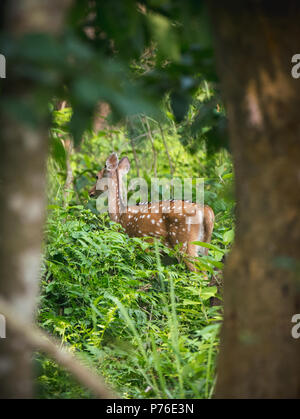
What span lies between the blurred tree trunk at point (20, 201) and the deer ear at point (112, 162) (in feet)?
18.9

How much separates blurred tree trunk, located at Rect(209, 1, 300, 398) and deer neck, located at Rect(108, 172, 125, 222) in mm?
5033

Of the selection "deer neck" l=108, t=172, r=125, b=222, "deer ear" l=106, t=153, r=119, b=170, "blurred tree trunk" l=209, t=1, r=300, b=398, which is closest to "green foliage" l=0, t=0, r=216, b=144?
"blurred tree trunk" l=209, t=1, r=300, b=398

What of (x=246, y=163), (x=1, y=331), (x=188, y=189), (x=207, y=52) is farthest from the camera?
(x=188, y=189)

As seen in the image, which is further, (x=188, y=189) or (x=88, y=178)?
(x=88, y=178)

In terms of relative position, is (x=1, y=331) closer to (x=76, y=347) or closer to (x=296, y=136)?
(x=296, y=136)

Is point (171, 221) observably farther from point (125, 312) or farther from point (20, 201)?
point (20, 201)

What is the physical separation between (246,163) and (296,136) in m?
0.19

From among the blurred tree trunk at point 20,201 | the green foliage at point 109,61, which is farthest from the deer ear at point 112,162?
the blurred tree trunk at point 20,201

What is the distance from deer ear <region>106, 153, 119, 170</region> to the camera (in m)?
7.39

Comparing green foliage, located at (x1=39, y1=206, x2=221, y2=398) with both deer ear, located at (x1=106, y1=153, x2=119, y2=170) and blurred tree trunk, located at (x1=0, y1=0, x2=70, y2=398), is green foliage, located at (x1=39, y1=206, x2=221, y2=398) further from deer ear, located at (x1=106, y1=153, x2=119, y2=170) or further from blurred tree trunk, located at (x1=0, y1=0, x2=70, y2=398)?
deer ear, located at (x1=106, y1=153, x2=119, y2=170)

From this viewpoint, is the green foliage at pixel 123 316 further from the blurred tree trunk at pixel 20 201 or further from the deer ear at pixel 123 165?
the deer ear at pixel 123 165

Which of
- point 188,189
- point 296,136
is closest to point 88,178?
point 188,189

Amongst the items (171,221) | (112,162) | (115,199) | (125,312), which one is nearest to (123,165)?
(112,162)

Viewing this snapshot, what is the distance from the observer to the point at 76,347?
128 inches
